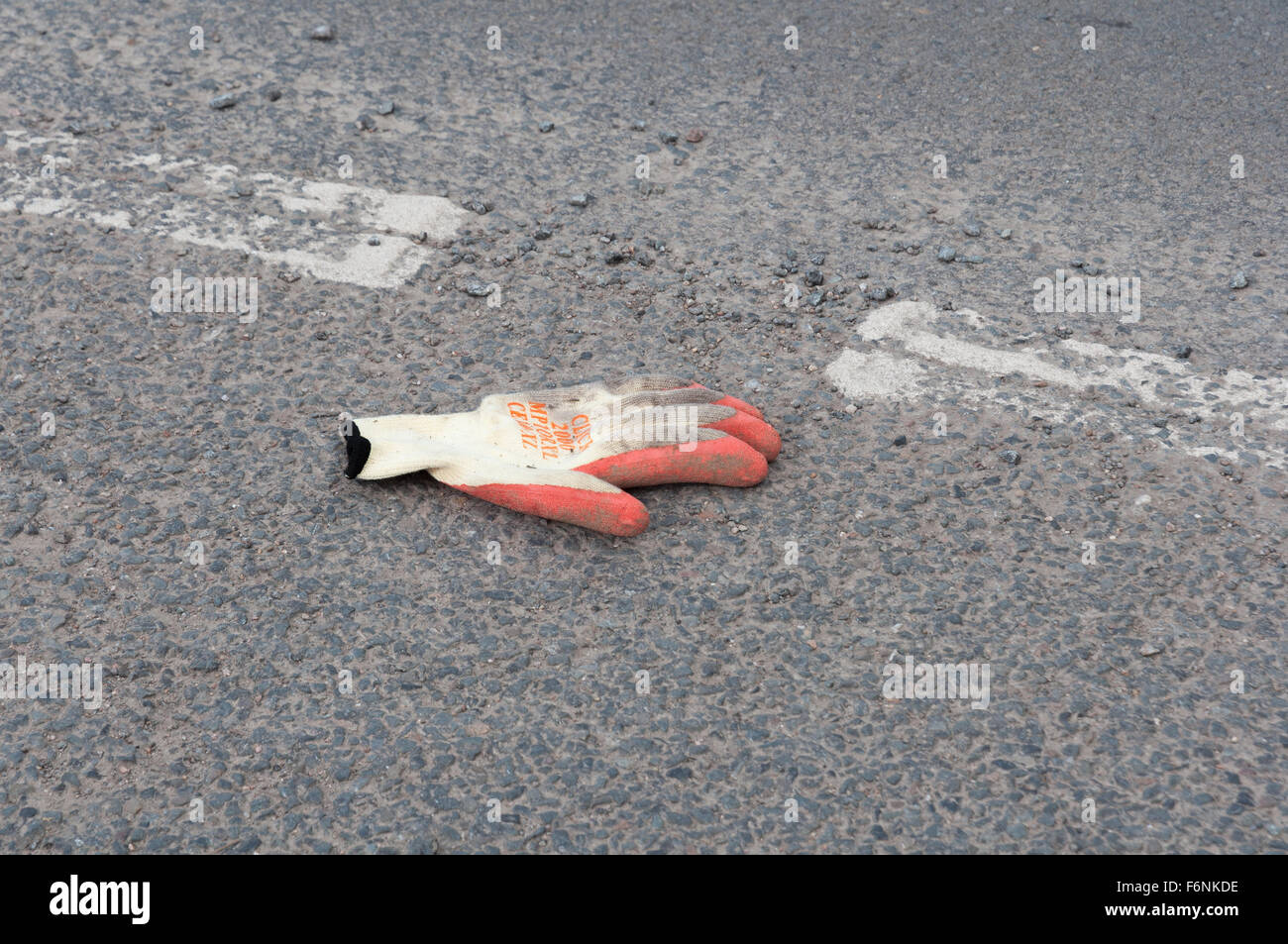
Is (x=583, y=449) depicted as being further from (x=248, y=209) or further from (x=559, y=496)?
(x=248, y=209)

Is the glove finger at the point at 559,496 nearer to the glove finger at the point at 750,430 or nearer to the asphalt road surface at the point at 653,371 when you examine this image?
the asphalt road surface at the point at 653,371

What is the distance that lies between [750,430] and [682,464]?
0.24 meters

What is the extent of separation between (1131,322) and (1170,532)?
1059mm

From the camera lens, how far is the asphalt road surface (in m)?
2.45

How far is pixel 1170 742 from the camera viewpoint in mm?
2496

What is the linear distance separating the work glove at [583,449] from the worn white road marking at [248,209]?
0.95 m

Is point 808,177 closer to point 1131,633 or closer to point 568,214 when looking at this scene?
point 568,214

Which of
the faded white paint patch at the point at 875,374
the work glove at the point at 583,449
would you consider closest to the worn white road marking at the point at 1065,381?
the faded white paint patch at the point at 875,374

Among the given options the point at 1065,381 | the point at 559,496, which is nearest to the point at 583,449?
the point at 559,496

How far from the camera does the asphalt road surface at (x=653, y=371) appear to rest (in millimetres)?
2445

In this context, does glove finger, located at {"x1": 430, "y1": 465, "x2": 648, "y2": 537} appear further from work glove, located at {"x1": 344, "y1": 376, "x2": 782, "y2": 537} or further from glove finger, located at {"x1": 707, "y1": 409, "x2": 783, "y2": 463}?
glove finger, located at {"x1": 707, "y1": 409, "x2": 783, "y2": 463}

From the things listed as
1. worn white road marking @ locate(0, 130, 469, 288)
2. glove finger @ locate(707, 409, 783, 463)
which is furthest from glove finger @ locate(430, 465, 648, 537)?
worn white road marking @ locate(0, 130, 469, 288)

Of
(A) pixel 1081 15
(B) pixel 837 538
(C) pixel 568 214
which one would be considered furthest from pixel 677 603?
(A) pixel 1081 15

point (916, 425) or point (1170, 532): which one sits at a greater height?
point (916, 425)
